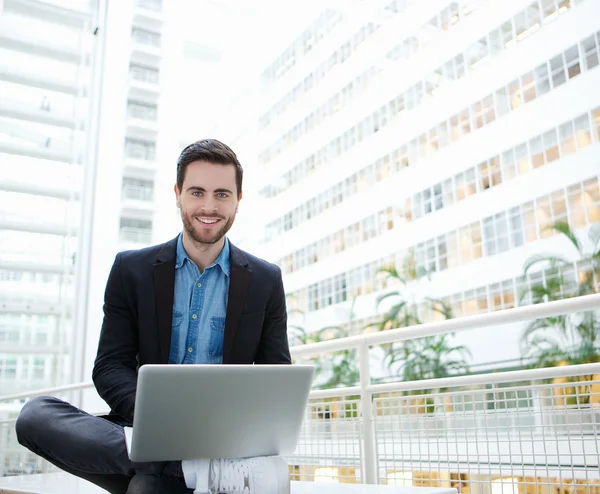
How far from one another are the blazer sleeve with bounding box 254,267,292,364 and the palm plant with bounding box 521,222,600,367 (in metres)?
17.4

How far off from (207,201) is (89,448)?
0.52 meters

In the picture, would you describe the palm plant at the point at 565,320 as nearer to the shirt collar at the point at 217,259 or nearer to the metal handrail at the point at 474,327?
the metal handrail at the point at 474,327

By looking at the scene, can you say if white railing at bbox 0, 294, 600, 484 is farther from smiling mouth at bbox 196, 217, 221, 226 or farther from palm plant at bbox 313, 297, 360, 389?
palm plant at bbox 313, 297, 360, 389

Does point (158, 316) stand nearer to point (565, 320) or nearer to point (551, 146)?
point (565, 320)

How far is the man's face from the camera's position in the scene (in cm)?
125

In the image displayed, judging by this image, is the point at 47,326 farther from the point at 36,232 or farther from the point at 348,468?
the point at 348,468

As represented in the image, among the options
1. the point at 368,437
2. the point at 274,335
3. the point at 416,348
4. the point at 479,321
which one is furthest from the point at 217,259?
the point at 416,348

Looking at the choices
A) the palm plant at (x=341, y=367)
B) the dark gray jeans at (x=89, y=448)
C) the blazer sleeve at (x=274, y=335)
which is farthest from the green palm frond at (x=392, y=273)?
the dark gray jeans at (x=89, y=448)

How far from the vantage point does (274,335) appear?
1336mm

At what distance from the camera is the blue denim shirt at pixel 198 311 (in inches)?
49.7

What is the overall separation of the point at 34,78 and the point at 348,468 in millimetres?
4350

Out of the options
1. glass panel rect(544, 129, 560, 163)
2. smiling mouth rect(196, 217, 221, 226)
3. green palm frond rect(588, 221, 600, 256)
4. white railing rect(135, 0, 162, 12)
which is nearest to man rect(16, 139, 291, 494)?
smiling mouth rect(196, 217, 221, 226)

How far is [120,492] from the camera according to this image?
114cm

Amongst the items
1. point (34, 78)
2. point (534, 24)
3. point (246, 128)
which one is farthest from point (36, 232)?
point (246, 128)
